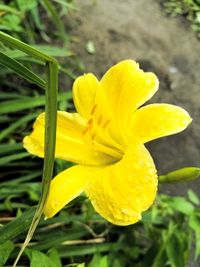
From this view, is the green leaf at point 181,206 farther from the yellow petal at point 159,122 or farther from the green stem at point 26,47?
the green stem at point 26,47

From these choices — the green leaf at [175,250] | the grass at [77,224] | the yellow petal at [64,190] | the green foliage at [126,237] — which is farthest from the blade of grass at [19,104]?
the yellow petal at [64,190]

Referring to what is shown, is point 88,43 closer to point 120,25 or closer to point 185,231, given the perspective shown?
point 120,25

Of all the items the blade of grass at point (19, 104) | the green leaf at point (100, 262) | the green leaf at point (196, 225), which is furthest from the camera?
the blade of grass at point (19, 104)

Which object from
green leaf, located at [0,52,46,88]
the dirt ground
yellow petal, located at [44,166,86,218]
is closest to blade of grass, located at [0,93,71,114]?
the dirt ground

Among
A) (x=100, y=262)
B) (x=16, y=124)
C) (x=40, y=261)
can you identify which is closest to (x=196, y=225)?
(x=100, y=262)

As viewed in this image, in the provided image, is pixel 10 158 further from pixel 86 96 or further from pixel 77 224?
pixel 86 96

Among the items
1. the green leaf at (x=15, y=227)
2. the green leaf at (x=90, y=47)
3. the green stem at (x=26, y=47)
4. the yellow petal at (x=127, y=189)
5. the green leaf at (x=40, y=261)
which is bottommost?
the green leaf at (x=90, y=47)

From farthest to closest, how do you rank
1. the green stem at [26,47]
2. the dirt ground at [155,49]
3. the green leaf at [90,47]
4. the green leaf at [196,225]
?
the green leaf at [90,47], the dirt ground at [155,49], the green leaf at [196,225], the green stem at [26,47]
